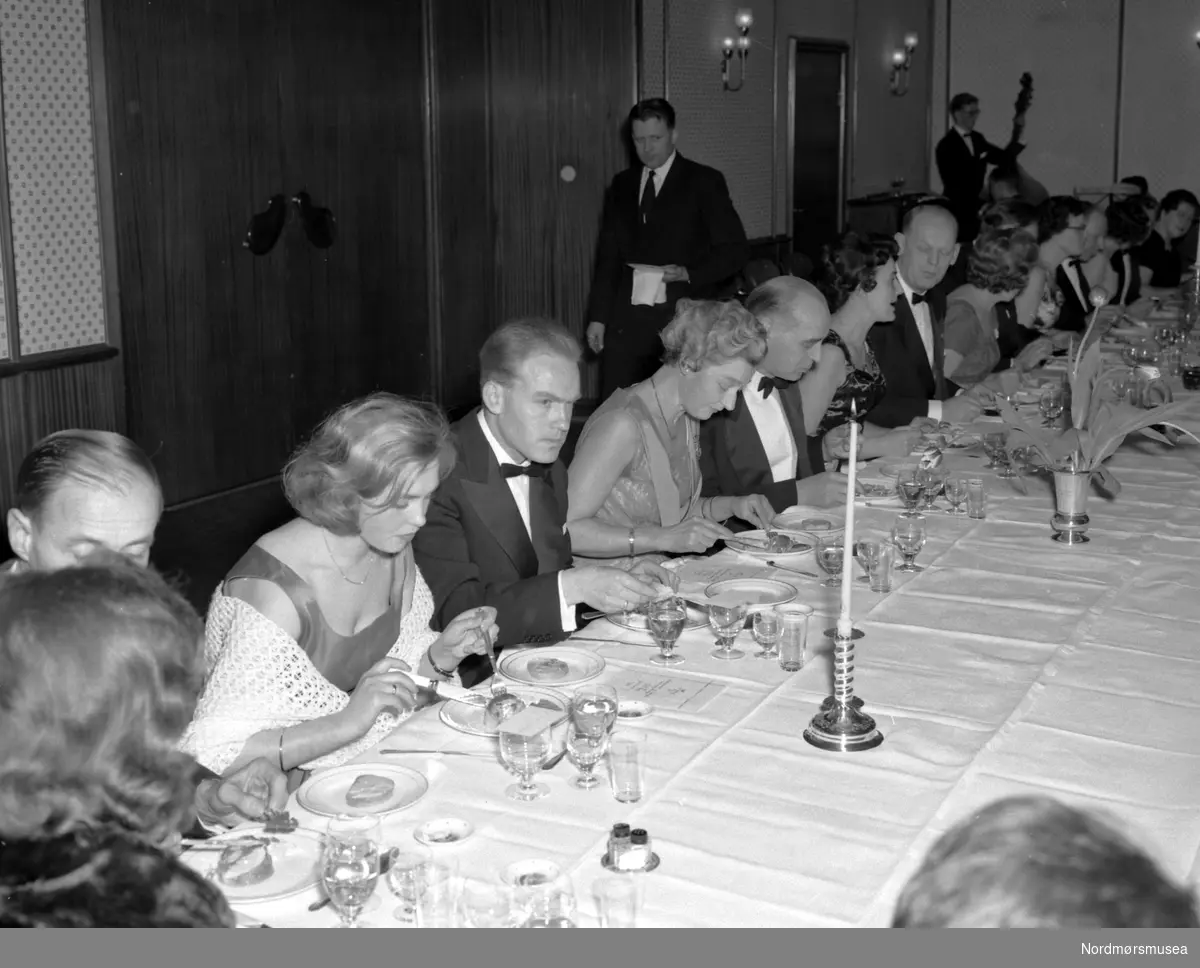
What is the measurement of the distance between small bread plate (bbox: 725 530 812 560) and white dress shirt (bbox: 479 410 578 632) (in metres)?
0.48

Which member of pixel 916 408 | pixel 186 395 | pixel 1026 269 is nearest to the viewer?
pixel 916 408

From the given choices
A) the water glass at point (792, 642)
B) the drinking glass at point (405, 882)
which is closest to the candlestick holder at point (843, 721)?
the water glass at point (792, 642)

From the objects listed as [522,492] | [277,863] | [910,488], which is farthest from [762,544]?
[277,863]

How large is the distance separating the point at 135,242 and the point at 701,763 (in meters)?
4.54

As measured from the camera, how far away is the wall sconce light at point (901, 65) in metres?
13.2

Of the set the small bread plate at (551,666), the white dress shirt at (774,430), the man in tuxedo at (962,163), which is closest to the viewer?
the small bread plate at (551,666)

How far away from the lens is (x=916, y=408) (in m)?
5.15

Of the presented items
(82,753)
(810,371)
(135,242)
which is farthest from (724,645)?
(135,242)

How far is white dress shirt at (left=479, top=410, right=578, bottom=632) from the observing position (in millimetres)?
3098

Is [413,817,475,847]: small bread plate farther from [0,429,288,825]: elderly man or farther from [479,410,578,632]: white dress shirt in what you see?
[479,410,578,632]: white dress shirt

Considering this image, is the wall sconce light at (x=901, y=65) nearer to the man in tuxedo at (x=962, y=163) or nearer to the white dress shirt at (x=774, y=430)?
the man in tuxedo at (x=962, y=163)

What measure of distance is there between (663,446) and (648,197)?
13.1 feet

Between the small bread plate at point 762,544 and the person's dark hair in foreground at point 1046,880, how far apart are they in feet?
7.85

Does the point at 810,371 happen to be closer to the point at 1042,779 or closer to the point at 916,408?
the point at 916,408
